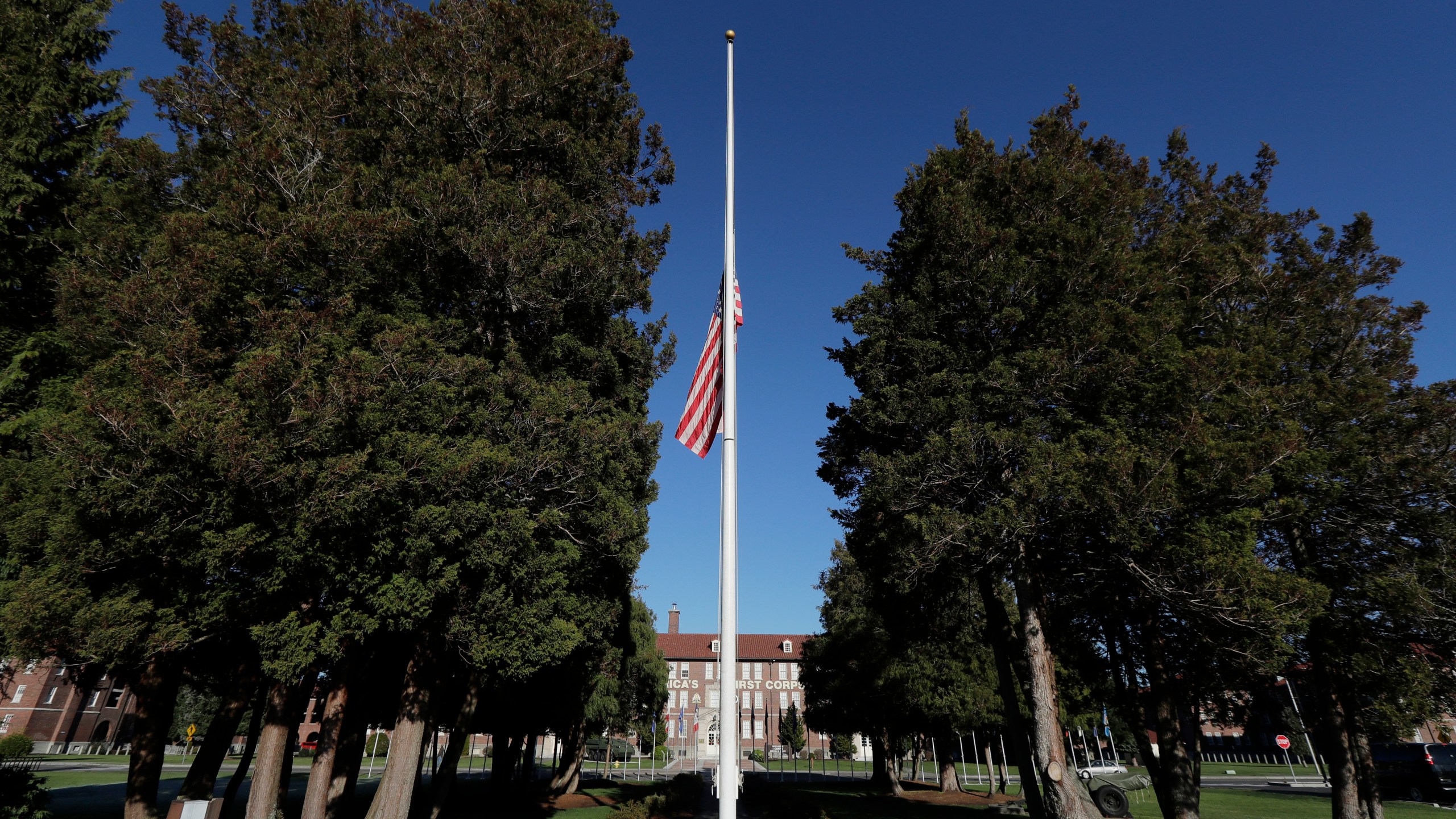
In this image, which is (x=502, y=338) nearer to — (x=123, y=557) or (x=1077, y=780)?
(x=123, y=557)

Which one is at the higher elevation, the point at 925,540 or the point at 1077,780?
the point at 925,540

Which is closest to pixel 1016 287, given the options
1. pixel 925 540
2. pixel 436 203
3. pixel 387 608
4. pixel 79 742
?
pixel 925 540

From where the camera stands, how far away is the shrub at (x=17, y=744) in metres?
39.8

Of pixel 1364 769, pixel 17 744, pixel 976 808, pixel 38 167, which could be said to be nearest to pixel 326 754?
pixel 38 167

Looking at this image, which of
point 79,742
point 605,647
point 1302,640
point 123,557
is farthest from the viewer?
point 79,742

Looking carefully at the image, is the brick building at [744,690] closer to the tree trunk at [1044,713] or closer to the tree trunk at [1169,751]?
the tree trunk at [1169,751]

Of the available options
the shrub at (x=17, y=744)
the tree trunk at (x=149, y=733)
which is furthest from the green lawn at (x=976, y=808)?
the shrub at (x=17, y=744)

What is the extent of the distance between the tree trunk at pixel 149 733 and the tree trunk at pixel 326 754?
9.33 feet

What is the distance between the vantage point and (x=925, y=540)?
14094 mm

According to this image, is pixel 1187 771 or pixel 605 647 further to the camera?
pixel 605 647

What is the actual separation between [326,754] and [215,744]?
3864 millimetres

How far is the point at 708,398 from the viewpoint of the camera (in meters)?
9.86

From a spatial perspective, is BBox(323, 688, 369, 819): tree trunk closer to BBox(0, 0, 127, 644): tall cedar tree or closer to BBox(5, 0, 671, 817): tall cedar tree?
BBox(5, 0, 671, 817): tall cedar tree

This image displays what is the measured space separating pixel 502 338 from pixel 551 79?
6245 millimetres
